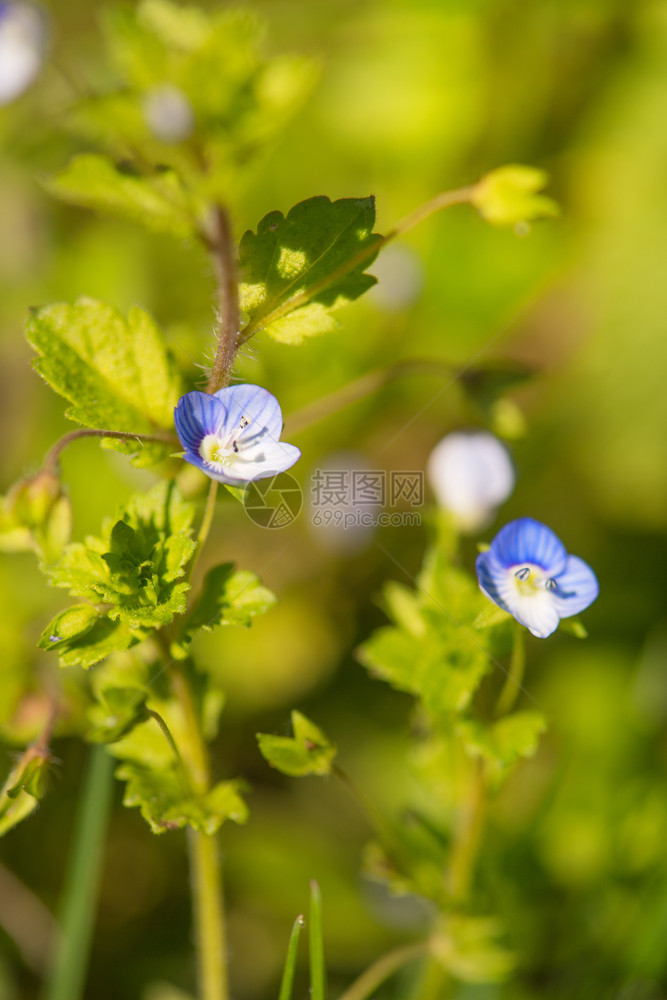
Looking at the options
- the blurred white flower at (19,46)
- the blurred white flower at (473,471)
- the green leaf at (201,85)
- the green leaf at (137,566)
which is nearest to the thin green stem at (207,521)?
the green leaf at (137,566)

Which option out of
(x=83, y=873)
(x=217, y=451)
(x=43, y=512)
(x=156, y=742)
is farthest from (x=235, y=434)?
(x=83, y=873)

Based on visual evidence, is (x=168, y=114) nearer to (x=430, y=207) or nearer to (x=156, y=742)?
(x=430, y=207)

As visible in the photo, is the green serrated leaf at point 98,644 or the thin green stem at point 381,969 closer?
the green serrated leaf at point 98,644

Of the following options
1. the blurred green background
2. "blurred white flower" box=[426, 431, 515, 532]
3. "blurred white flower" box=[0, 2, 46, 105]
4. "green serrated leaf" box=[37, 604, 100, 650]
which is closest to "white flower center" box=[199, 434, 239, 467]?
"green serrated leaf" box=[37, 604, 100, 650]

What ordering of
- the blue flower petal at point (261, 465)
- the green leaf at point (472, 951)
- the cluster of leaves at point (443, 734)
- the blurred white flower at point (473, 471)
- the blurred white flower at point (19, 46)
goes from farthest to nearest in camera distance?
1. the blurred white flower at point (19, 46)
2. the blurred white flower at point (473, 471)
3. the green leaf at point (472, 951)
4. the cluster of leaves at point (443, 734)
5. the blue flower petal at point (261, 465)

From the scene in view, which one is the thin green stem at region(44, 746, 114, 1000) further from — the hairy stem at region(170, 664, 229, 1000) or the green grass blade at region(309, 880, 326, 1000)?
the green grass blade at region(309, 880, 326, 1000)

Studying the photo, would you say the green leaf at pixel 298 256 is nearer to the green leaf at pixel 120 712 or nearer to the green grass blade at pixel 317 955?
the green leaf at pixel 120 712
